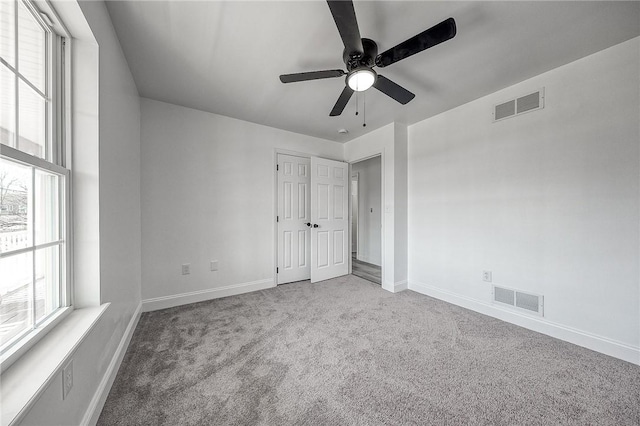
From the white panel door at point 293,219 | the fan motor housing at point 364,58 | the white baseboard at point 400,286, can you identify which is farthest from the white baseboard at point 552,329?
the fan motor housing at point 364,58

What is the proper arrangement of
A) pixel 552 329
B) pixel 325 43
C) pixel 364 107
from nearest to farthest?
pixel 325 43, pixel 552 329, pixel 364 107

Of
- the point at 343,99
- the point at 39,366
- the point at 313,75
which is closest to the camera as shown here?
the point at 39,366

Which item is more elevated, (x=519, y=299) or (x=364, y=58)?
(x=364, y=58)

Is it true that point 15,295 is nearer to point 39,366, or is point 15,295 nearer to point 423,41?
point 39,366

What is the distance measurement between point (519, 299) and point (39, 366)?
3462 millimetres

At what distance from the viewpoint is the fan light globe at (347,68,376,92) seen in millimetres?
1630

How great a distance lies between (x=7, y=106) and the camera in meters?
0.91

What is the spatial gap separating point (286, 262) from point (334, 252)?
2.78 feet

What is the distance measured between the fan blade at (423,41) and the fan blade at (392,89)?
16 cm

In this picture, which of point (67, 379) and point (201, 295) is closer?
point (67, 379)

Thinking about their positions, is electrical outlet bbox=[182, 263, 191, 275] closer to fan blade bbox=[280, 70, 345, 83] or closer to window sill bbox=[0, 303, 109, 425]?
window sill bbox=[0, 303, 109, 425]

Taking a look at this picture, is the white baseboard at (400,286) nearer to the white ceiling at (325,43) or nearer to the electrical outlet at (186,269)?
the white ceiling at (325,43)

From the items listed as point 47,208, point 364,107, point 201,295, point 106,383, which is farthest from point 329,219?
point 47,208

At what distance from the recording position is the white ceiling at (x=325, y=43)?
154cm
